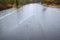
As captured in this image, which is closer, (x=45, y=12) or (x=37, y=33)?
(x=37, y=33)

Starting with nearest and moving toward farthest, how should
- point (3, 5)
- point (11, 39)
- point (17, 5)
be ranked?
point (11, 39) < point (3, 5) < point (17, 5)

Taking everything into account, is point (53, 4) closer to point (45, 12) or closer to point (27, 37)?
point (45, 12)

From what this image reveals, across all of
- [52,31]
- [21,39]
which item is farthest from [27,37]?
[52,31]

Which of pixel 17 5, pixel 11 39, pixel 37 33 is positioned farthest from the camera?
pixel 17 5

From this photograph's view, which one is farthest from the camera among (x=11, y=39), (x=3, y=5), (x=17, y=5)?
(x=17, y=5)

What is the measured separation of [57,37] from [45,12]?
Result: 0.46m

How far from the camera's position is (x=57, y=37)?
4.19 ft

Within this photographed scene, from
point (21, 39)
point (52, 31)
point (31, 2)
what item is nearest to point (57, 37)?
point (52, 31)

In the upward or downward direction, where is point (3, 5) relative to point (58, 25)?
upward

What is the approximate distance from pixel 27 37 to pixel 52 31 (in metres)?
0.23

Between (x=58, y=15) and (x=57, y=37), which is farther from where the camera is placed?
(x=58, y=15)

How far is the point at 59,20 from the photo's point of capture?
4.99 ft

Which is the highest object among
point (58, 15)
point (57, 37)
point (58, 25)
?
point (58, 15)

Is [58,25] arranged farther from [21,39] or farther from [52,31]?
[21,39]
